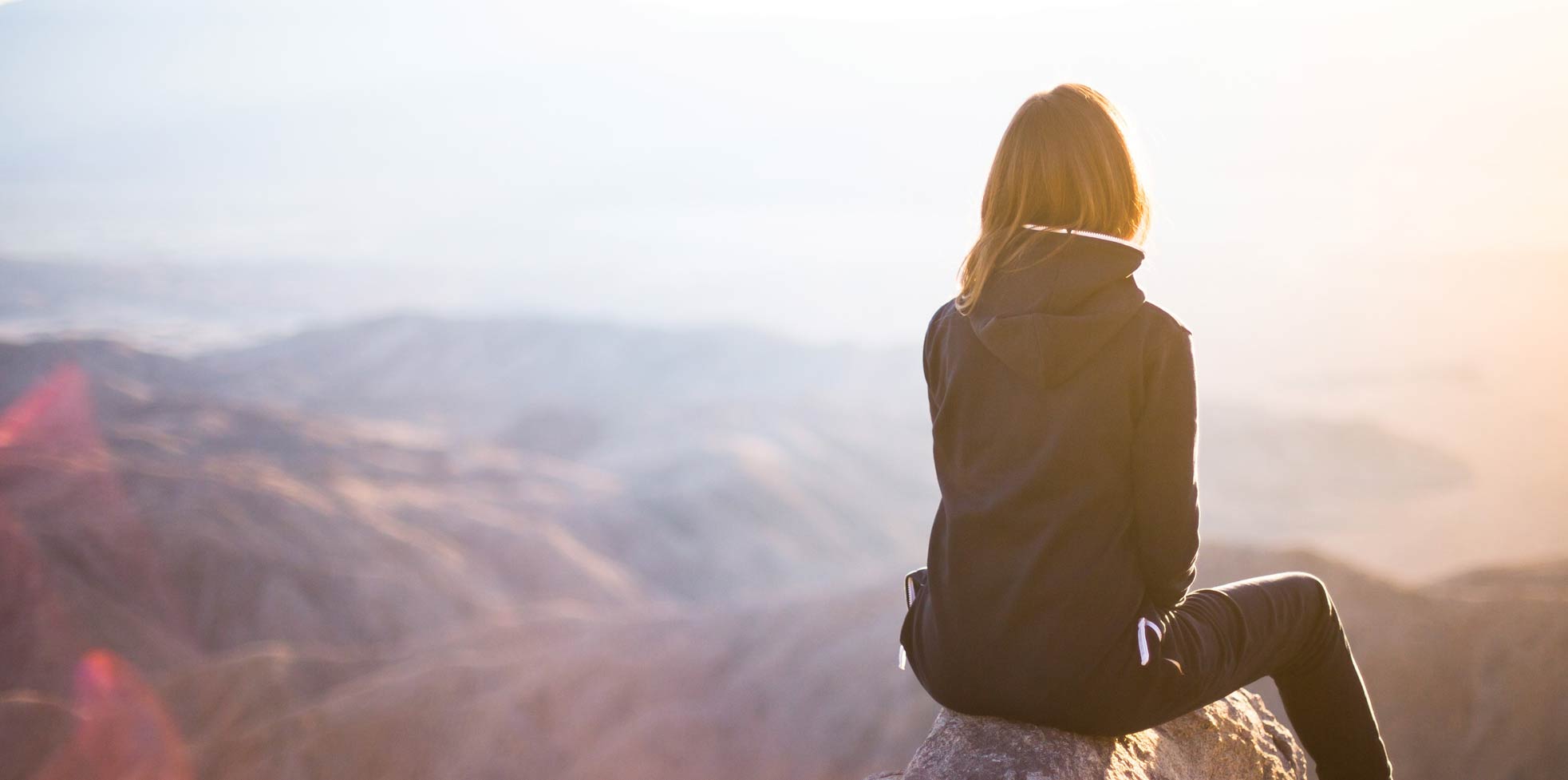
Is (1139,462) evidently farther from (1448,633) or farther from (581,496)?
(581,496)

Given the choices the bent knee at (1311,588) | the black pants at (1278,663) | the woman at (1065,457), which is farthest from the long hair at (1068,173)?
the bent knee at (1311,588)

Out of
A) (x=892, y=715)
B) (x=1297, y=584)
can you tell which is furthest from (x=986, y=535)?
(x=892, y=715)

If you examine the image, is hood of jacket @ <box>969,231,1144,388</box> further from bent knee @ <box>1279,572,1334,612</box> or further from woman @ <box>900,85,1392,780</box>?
bent knee @ <box>1279,572,1334,612</box>

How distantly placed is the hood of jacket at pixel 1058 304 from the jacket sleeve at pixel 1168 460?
130 millimetres

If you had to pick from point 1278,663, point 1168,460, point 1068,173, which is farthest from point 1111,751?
point 1068,173

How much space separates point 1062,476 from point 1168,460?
225 mm

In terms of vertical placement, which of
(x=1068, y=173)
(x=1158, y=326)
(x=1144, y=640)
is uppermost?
(x=1068, y=173)

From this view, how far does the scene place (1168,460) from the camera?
244cm

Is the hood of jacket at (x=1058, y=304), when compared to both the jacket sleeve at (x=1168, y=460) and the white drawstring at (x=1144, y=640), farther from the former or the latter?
the white drawstring at (x=1144, y=640)

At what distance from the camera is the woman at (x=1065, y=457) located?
243 cm

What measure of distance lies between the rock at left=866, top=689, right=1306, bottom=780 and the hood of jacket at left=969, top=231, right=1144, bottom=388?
1.08 meters

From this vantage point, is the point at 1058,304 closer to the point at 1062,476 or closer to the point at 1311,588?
the point at 1062,476

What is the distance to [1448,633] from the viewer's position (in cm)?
1060

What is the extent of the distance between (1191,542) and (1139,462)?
24 cm
